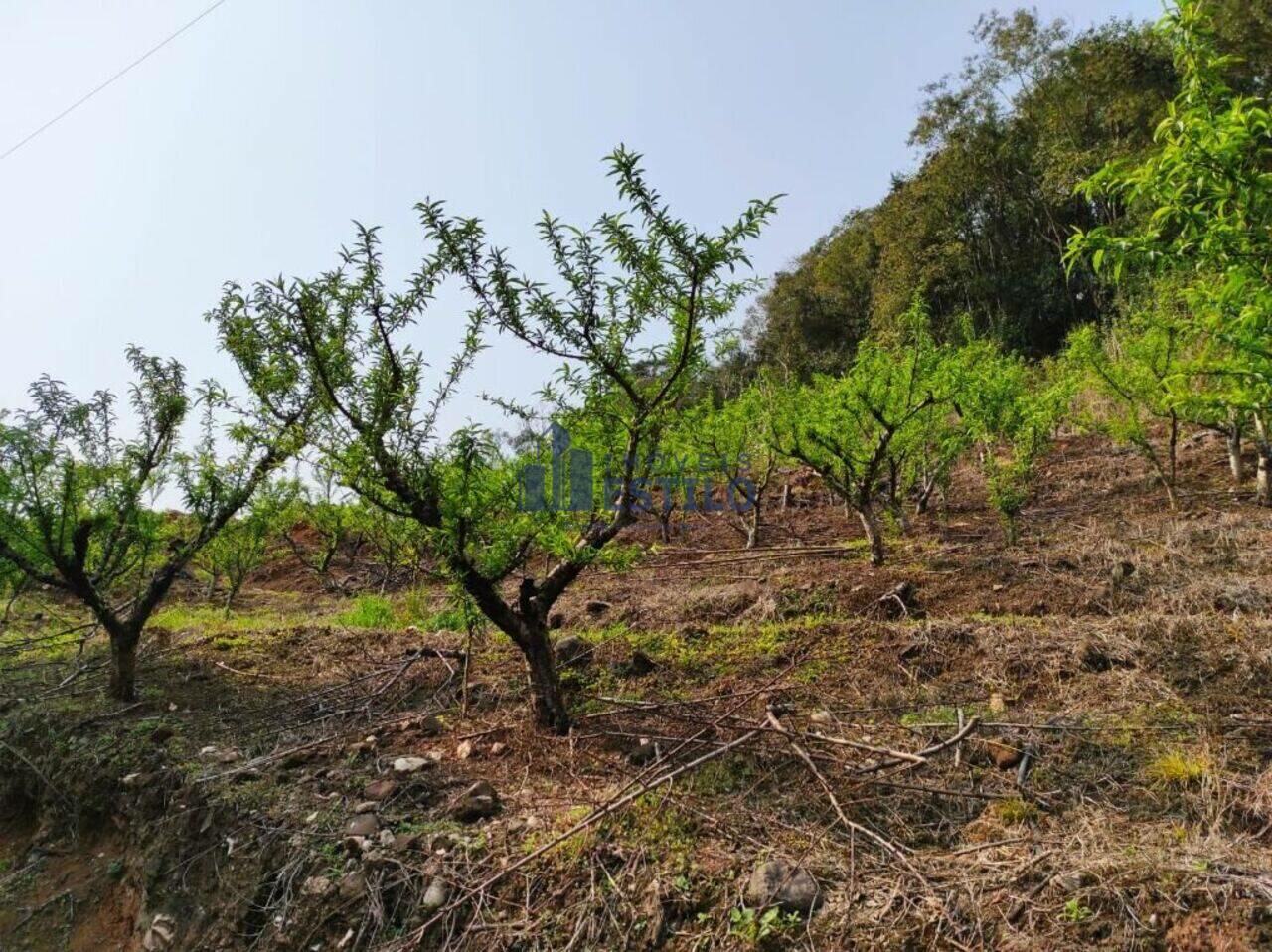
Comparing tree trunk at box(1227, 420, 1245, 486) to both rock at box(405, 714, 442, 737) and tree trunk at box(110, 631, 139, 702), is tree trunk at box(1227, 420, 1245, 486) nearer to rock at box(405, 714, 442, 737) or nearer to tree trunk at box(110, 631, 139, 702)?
rock at box(405, 714, 442, 737)

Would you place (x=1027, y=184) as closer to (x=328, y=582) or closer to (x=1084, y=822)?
(x=328, y=582)

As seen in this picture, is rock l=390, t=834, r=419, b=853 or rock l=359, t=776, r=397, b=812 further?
rock l=359, t=776, r=397, b=812

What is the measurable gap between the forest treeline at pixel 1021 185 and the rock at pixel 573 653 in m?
16.9

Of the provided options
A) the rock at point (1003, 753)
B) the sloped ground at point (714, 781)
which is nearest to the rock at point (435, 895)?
the sloped ground at point (714, 781)

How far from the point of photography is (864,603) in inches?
220

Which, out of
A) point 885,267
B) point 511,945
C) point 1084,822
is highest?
point 885,267

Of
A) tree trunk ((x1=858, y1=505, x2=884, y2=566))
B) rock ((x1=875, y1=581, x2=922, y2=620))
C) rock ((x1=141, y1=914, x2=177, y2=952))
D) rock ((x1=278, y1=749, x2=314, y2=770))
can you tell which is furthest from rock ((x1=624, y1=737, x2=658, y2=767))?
tree trunk ((x1=858, y1=505, x2=884, y2=566))

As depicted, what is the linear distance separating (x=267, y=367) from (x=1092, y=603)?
211 inches

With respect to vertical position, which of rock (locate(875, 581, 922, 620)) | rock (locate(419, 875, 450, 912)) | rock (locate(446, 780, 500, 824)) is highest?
rock (locate(446, 780, 500, 824))

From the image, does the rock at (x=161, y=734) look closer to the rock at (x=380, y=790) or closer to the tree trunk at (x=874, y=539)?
the rock at (x=380, y=790)

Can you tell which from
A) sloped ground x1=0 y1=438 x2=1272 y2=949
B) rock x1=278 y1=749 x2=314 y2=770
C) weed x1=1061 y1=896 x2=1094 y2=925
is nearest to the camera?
weed x1=1061 y1=896 x2=1094 y2=925

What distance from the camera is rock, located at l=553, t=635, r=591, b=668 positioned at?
4574mm

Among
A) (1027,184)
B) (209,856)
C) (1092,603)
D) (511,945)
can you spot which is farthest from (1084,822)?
(1027,184)

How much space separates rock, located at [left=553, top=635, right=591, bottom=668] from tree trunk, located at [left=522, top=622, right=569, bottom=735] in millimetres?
957
